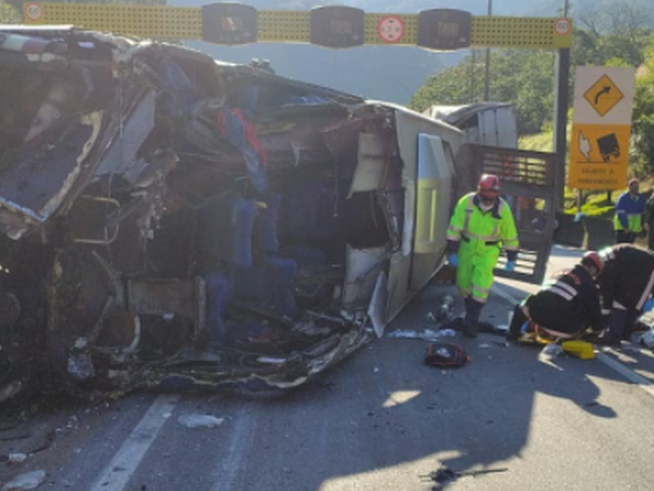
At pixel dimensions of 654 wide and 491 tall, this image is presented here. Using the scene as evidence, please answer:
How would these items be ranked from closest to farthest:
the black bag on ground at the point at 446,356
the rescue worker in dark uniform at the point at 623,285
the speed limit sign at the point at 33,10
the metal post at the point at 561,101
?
the black bag on ground at the point at 446,356 → the rescue worker in dark uniform at the point at 623,285 → the speed limit sign at the point at 33,10 → the metal post at the point at 561,101

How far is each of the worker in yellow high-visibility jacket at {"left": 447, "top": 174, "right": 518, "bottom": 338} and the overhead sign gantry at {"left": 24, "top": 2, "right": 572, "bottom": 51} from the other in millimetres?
9377

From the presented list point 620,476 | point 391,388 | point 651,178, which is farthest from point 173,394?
point 651,178

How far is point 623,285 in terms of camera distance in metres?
6.38

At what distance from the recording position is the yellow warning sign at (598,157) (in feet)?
53.5

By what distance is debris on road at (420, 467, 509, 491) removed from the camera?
142 inches

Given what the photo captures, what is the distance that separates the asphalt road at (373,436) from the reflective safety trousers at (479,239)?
126 centimetres

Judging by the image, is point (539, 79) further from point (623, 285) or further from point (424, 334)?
point (424, 334)

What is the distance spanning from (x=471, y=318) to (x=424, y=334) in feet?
1.51

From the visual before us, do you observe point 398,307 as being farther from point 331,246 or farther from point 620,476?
point 620,476

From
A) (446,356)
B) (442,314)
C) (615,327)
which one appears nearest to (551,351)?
(615,327)

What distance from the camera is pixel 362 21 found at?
50.3 feet

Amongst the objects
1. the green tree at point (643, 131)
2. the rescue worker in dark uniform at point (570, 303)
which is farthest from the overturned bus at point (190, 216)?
the green tree at point (643, 131)

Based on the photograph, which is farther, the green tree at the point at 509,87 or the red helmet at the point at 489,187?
the green tree at the point at 509,87

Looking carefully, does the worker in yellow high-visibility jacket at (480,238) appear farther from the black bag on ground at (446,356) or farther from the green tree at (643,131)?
the green tree at (643,131)
